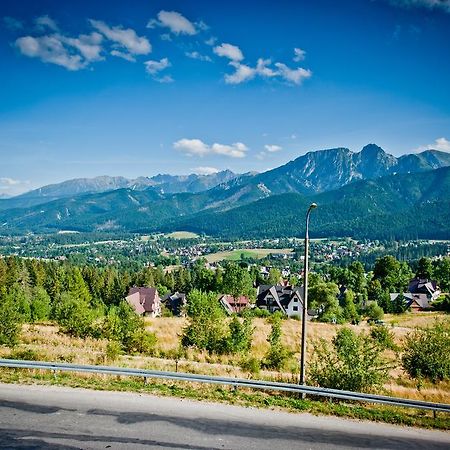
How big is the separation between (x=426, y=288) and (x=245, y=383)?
101632mm

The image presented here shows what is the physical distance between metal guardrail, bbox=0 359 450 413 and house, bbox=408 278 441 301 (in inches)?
3804

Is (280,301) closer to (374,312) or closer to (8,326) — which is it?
(374,312)

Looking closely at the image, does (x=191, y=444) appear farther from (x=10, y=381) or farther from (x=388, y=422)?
(x=10, y=381)

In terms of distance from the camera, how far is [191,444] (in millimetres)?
10516

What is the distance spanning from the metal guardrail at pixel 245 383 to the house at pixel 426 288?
3804 inches

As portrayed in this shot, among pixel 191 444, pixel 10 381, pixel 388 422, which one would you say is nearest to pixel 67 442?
pixel 191 444

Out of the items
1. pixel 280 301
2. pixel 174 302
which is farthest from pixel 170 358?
pixel 280 301

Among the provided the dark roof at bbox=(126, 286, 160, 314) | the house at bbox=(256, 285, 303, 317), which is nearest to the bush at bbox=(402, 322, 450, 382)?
the dark roof at bbox=(126, 286, 160, 314)

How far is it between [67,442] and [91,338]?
19.4m

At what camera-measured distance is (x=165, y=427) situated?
11383mm

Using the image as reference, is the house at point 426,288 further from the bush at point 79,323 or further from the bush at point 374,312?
the bush at point 79,323

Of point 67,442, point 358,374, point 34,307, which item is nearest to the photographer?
point 67,442

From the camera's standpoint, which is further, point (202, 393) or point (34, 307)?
point (34, 307)

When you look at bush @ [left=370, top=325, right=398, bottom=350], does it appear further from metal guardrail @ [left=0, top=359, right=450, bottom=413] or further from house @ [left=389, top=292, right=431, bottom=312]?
house @ [left=389, top=292, right=431, bottom=312]
